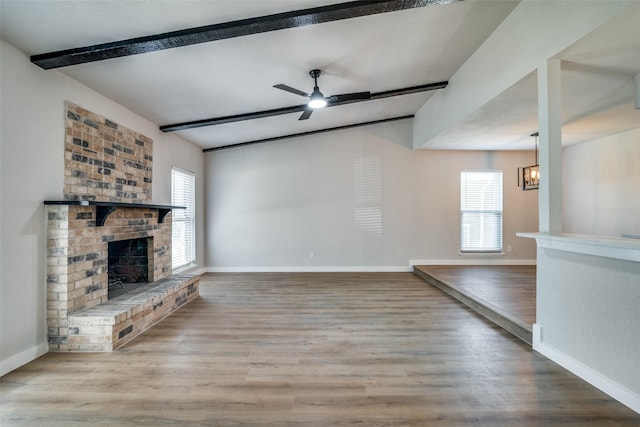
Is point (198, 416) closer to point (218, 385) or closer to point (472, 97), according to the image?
point (218, 385)

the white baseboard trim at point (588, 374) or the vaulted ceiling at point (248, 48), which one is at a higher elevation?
the vaulted ceiling at point (248, 48)

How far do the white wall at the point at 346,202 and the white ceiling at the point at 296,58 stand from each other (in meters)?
1.39

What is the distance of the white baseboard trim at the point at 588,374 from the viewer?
6.10 ft

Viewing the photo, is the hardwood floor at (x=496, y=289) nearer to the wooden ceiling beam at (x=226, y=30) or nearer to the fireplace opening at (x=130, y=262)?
the wooden ceiling beam at (x=226, y=30)

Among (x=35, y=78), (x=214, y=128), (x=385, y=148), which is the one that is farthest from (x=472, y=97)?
(x=35, y=78)

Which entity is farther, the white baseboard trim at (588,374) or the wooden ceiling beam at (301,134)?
the wooden ceiling beam at (301,134)

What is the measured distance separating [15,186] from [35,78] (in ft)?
3.15

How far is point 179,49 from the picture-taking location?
267 cm

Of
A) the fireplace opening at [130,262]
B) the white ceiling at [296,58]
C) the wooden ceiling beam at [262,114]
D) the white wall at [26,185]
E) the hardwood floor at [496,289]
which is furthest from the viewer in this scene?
the wooden ceiling beam at [262,114]

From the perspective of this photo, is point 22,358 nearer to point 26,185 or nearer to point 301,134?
point 26,185

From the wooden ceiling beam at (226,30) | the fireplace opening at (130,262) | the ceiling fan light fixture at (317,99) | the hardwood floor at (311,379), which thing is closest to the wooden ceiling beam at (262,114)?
the ceiling fan light fixture at (317,99)

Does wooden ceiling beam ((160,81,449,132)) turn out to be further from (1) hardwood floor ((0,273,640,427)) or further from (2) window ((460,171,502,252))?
(1) hardwood floor ((0,273,640,427))

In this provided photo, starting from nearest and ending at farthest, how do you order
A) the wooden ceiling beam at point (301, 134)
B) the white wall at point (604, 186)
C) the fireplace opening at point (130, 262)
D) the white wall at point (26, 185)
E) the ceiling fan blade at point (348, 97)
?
1. the white wall at point (26, 185)
2. the ceiling fan blade at point (348, 97)
3. the fireplace opening at point (130, 262)
4. the white wall at point (604, 186)
5. the wooden ceiling beam at point (301, 134)

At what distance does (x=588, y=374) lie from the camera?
6.98 ft
